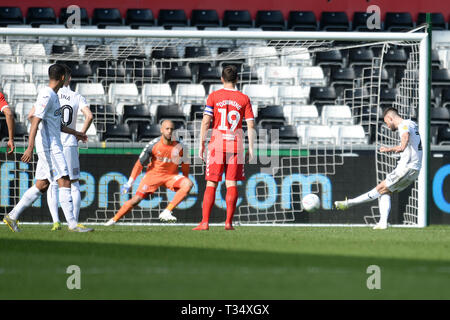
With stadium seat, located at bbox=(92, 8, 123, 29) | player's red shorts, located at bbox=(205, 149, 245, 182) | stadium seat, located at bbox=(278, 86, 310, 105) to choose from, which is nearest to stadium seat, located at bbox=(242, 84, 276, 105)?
stadium seat, located at bbox=(278, 86, 310, 105)

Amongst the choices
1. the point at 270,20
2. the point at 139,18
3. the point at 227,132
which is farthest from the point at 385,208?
the point at 139,18

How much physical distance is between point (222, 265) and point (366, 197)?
5096mm

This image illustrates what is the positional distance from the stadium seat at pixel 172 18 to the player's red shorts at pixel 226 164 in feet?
28.1

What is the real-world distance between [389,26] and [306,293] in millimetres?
14366

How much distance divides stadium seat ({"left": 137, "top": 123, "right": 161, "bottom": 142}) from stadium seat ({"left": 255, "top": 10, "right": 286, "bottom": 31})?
5.37 metres

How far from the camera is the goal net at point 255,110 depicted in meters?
11.3

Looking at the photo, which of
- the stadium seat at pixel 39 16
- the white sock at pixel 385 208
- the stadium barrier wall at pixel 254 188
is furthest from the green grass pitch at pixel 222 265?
the stadium seat at pixel 39 16

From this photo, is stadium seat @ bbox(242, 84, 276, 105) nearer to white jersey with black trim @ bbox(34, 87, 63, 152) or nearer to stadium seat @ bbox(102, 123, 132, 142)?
stadium seat @ bbox(102, 123, 132, 142)

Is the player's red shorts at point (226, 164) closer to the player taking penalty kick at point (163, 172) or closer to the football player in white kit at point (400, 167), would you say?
the player taking penalty kick at point (163, 172)

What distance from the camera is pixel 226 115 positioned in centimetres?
926

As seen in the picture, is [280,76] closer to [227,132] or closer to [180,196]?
[180,196]

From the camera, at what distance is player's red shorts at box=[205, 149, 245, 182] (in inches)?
364
